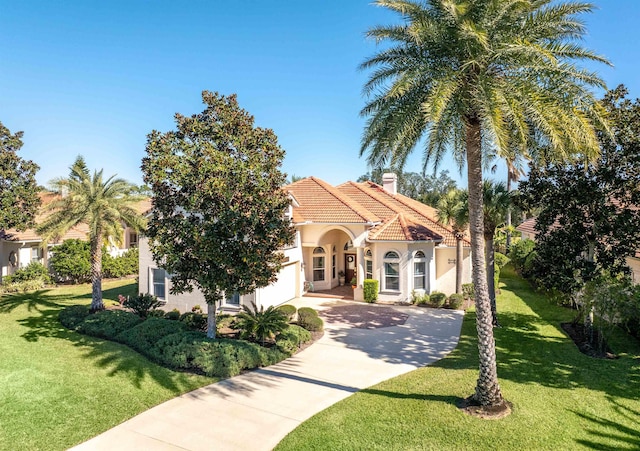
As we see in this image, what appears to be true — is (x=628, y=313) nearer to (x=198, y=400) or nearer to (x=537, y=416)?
(x=537, y=416)

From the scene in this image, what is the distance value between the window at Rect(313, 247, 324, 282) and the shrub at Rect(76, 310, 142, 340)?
475 inches

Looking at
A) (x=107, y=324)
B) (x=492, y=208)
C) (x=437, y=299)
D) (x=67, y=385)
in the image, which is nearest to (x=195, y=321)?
(x=107, y=324)

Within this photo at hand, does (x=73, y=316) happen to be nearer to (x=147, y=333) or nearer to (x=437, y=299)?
(x=147, y=333)

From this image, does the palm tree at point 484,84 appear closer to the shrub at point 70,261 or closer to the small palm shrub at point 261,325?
the small palm shrub at point 261,325

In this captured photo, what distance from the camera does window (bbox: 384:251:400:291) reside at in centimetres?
2350

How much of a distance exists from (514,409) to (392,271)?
559 inches

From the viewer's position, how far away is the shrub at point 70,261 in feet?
94.1

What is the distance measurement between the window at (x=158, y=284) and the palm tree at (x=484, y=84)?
15768 millimetres

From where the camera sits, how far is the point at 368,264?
24844 mm

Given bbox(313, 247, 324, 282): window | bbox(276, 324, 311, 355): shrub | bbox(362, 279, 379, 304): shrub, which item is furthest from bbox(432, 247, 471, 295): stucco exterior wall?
bbox(276, 324, 311, 355): shrub

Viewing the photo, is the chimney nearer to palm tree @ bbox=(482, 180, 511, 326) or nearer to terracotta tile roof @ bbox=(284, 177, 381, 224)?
terracotta tile roof @ bbox=(284, 177, 381, 224)

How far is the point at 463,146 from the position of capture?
37.9 feet

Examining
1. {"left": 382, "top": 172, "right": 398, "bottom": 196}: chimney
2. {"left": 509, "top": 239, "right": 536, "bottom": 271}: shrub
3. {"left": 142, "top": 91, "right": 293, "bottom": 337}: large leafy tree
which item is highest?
{"left": 382, "top": 172, "right": 398, "bottom": 196}: chimney

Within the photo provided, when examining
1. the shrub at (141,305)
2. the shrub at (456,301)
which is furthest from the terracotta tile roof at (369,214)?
the shrub at (141,305)
